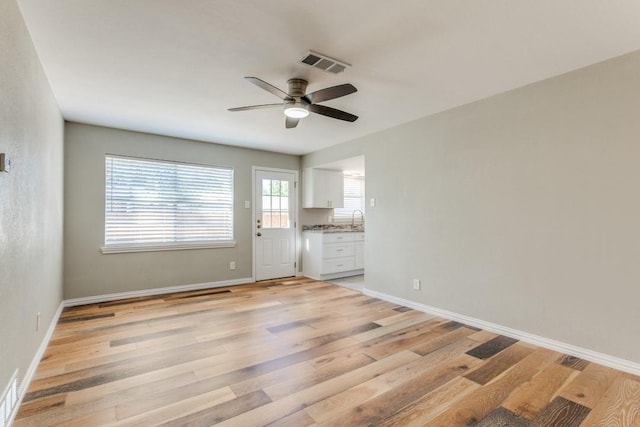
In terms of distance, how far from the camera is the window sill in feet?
14.6

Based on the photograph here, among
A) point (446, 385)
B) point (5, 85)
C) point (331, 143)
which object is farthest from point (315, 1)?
point (331, 143)

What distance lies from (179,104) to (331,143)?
8.28ft

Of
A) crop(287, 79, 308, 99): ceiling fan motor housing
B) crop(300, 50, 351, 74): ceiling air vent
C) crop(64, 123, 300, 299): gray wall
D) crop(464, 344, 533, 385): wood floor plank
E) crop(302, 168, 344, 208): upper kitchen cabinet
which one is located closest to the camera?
crop(464, 344, 533, 385): wood floor plank

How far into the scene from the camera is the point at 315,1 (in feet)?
6.16

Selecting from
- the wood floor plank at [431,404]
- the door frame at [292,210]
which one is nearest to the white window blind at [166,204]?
the door frame at [292,210]

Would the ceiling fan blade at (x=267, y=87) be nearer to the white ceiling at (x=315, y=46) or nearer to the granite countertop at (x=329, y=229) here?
the white ceiling at (x=315, y=46)

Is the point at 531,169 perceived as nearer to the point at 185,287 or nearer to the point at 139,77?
the point at 139,77

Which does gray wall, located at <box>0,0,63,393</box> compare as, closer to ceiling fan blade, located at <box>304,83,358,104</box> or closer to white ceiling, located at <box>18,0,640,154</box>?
white ceiling, located at <box>18,0,640,154</box>

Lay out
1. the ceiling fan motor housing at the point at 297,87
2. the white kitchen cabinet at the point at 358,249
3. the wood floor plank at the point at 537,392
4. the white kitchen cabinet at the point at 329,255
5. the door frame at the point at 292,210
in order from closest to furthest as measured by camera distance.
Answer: the wood floor plank at the point at 537,392 → the ceiling fan motor housing at the point at 297,87 → the door frame at the point at 292,210 → the white kitchen cabinet at the point at 329,255 → the white kitchen cabinet at the point at 358,249

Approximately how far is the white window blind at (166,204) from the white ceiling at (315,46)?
1316 mm

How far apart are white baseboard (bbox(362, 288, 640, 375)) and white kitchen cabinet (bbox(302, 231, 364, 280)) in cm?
191

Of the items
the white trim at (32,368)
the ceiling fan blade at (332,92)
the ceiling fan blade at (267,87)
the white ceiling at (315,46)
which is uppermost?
the white ceiling at (315,46)

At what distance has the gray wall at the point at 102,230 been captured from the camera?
4.21 meters

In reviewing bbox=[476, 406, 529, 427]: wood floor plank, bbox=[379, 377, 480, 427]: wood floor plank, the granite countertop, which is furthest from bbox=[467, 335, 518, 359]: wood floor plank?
the granite countertop
